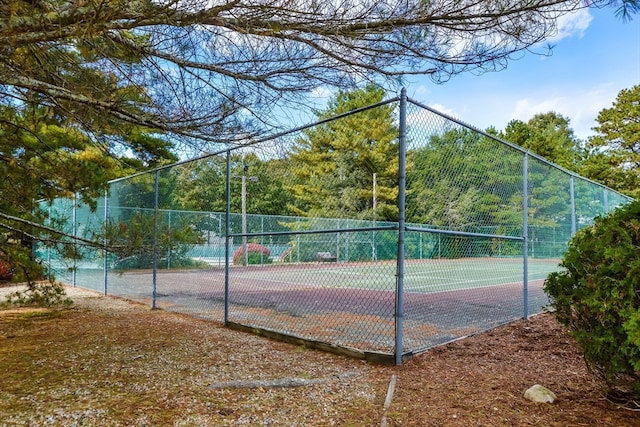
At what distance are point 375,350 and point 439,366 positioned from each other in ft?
1.81

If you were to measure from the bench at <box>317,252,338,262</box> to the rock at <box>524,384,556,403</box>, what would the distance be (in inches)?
127

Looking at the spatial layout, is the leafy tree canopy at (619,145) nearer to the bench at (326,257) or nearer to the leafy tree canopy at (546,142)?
the leafy tree canopy at (546,142)

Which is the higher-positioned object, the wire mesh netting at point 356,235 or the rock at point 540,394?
the wire mesh netting at point 356,235

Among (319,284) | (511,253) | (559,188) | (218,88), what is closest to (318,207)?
(319,284)

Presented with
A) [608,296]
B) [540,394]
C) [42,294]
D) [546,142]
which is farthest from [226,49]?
[546,142]

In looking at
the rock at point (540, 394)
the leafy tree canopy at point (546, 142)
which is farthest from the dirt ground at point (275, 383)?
the leafy tree canopy at point (546, 142)

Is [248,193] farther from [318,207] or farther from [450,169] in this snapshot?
[450,169]

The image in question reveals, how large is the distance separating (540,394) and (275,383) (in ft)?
5.53

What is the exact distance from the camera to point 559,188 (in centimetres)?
693

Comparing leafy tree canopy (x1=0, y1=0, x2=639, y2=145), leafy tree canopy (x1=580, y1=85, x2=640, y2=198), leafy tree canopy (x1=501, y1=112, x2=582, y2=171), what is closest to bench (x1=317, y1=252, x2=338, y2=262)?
leafy tree canopy (x1=0, y1=0, x2=639, y2=145)

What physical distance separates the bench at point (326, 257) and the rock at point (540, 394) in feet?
10.6

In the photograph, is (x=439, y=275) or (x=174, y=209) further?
(x=174, y=209)

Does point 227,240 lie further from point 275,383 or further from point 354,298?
point 275,383

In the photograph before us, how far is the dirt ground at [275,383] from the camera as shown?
2.48 m
